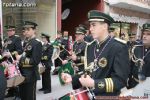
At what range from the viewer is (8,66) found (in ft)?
22.5

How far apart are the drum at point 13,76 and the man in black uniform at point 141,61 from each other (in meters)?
2.64

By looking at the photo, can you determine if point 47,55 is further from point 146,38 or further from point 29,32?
point 146,38

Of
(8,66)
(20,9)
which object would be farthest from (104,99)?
(20,9)

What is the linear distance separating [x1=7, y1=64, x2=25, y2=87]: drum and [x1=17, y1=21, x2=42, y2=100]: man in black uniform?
12cm

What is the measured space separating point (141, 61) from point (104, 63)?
1.57m

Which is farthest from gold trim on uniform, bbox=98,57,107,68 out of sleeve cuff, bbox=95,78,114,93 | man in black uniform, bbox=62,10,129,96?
sleeve cuff, bbox=95,78,114,93

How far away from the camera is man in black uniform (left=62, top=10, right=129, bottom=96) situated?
3352mm

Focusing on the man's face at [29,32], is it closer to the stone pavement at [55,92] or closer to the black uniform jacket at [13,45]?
the black uniform jacket at [13,45]

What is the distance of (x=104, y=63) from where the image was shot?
348 cm

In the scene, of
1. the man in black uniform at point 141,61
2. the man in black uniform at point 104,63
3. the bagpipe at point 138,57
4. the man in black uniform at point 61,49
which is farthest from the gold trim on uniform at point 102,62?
the man in black uniform at point 61,49

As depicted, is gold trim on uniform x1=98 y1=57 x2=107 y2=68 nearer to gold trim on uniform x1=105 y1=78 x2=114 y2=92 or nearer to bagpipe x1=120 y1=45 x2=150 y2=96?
gold trim on uniform x1=105 y1=78 x2=114 y2=92

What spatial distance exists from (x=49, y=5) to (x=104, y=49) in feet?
43.7

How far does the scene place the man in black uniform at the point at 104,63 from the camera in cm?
335

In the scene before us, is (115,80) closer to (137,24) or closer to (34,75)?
(34,75)
